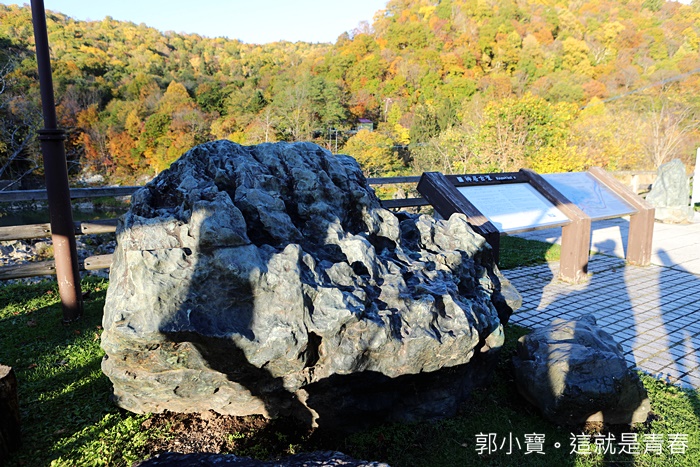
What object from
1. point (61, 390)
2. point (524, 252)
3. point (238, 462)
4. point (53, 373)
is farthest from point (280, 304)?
point (524, 252)

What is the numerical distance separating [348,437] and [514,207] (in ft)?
14.6

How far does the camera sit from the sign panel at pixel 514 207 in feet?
20.1

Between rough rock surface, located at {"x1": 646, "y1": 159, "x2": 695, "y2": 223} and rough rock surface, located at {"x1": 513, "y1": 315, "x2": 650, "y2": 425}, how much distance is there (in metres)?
10.7

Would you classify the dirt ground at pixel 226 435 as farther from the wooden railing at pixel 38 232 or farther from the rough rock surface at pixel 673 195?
the rough rock surface at pixel 673 195

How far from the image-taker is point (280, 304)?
263 centimetres

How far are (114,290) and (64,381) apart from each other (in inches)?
58.6

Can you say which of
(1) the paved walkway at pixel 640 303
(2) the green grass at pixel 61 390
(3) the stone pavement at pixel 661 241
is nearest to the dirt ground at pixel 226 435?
(2) the green grass at pixel 61 390

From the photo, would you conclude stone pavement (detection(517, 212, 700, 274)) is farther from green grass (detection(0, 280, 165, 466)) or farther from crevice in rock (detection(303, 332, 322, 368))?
green grass (detection(0, 280, 165, 466))

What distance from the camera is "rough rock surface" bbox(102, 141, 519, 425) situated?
Result: 2564mm

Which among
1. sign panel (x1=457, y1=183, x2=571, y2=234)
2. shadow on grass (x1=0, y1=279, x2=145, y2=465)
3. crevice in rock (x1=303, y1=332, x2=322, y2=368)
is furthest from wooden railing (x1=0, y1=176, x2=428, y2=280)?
sign panel (x1=457, y1=183, x2=571, y2=234)

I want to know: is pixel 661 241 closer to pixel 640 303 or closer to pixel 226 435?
pixel 640 303

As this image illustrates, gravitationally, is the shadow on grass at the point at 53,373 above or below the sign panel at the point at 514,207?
below

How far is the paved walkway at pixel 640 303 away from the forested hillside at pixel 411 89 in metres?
6.00

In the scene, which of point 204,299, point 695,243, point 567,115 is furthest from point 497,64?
point 204,299
